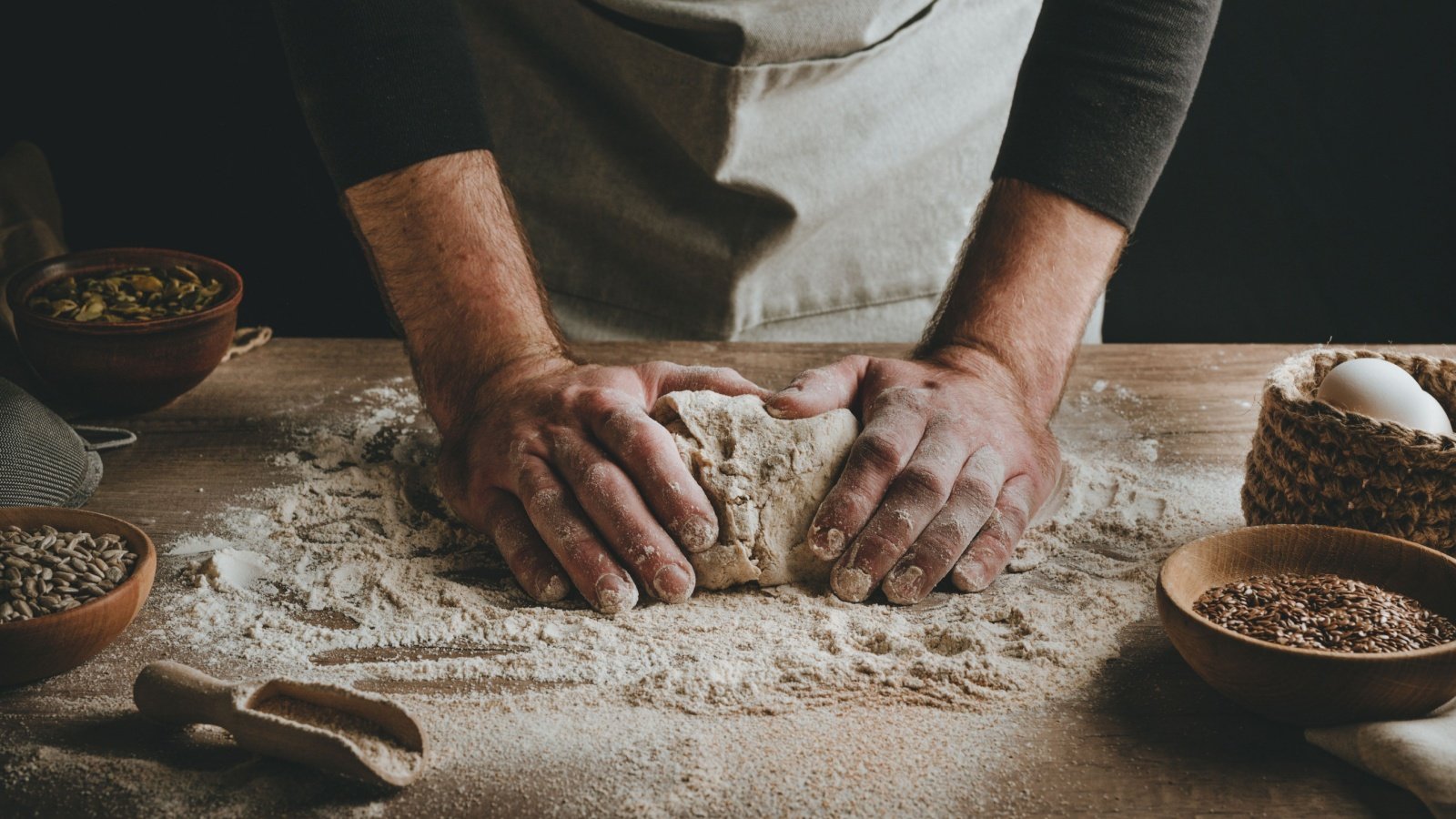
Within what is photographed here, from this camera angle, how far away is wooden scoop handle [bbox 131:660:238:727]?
98 centimetres

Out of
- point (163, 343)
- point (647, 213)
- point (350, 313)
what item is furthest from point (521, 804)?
point (350, 313)

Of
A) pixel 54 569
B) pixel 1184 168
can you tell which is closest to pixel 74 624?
pixel 54 569

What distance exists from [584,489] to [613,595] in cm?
14

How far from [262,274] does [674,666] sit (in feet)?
6.30

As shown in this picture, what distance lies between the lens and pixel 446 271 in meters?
1.59

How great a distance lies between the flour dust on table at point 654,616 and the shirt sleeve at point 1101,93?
459mm

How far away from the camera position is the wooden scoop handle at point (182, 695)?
98 cm

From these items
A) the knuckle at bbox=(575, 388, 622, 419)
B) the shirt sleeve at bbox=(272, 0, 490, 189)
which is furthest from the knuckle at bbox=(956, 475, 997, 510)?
the shirt sleeve at bbox=(272, 0, 490, 189)

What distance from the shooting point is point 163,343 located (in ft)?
5.31

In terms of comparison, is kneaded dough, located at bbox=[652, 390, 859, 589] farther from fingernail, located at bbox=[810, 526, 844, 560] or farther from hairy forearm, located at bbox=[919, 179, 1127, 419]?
hairy forearm, located at bbox=[919, 179, 1127, 419]

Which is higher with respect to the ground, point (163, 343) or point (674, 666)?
point (163, 343)

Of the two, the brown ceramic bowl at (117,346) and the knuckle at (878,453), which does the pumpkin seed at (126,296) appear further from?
the knuckle at (878,453)

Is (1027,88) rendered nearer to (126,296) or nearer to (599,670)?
(599,670)

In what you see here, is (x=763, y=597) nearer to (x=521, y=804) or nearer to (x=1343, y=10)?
(x=521, y=804)
